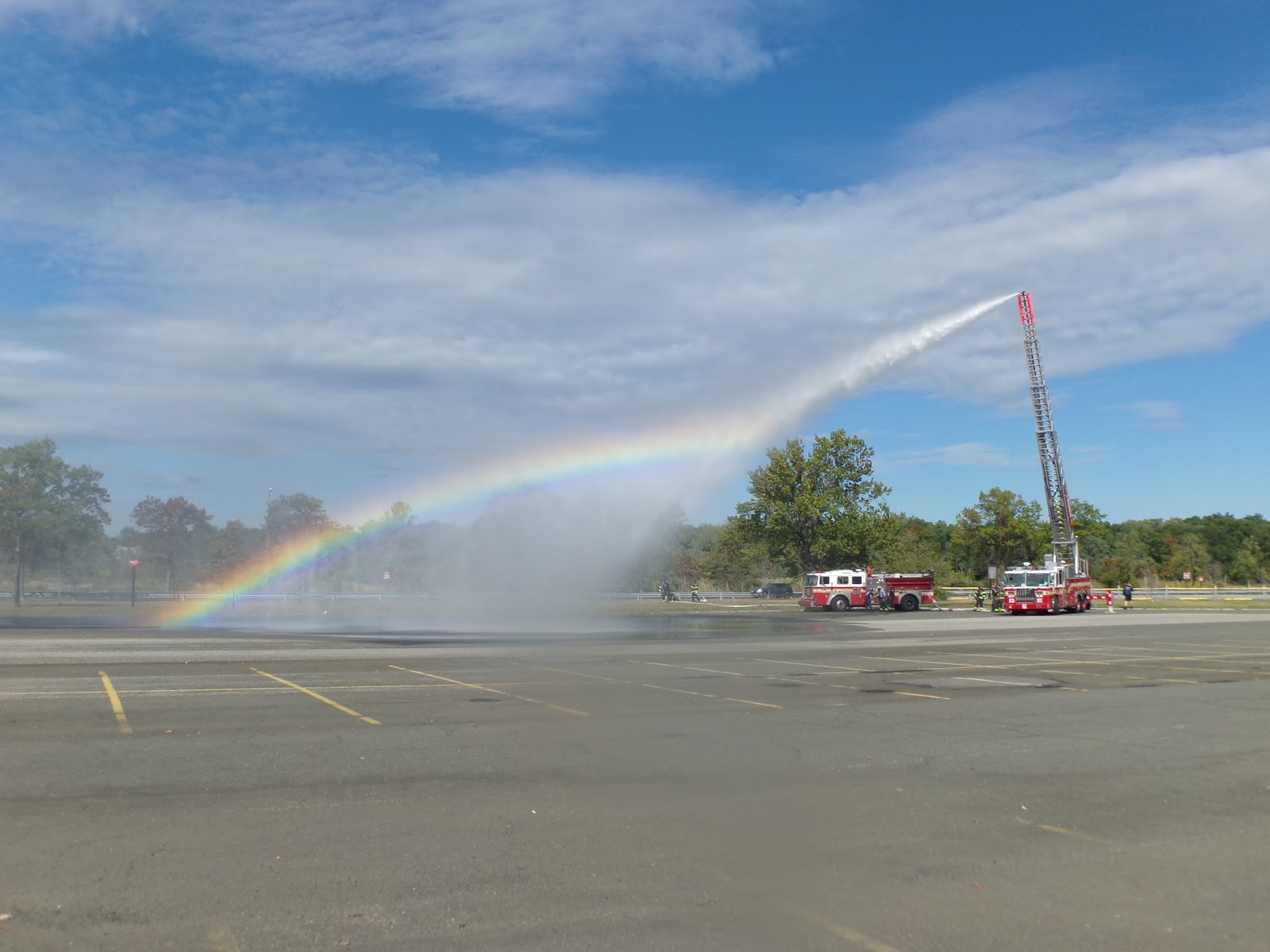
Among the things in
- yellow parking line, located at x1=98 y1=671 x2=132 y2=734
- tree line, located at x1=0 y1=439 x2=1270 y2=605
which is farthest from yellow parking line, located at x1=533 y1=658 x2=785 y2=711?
tree line, located at x1=0 y1=439 x2=1270 y2=605

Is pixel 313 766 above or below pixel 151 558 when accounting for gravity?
below

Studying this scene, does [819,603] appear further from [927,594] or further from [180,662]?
[180,662]

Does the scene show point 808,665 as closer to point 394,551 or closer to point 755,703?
point 755,703

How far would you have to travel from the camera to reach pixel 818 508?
6519 centimetres

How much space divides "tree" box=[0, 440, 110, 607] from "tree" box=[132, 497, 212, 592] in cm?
2134

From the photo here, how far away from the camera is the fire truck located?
180 ft

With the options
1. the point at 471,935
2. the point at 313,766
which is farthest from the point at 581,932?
the point at 313,766

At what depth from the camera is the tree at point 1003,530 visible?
80.0 meters

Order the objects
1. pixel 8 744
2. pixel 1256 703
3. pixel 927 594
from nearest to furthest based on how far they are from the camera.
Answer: pixel 8 744, pixel 1256 703, pixel 927 594

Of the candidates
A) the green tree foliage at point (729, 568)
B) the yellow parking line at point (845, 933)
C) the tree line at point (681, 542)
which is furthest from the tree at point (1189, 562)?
the yellow parking line at point (845, 933)

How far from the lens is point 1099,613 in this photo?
2007 inches

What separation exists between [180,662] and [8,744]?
11.4m

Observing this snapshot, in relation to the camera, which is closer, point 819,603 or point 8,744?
point 8,744

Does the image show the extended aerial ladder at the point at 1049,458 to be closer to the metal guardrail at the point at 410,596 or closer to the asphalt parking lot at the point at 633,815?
the metal guardrail at the point at 410,596
